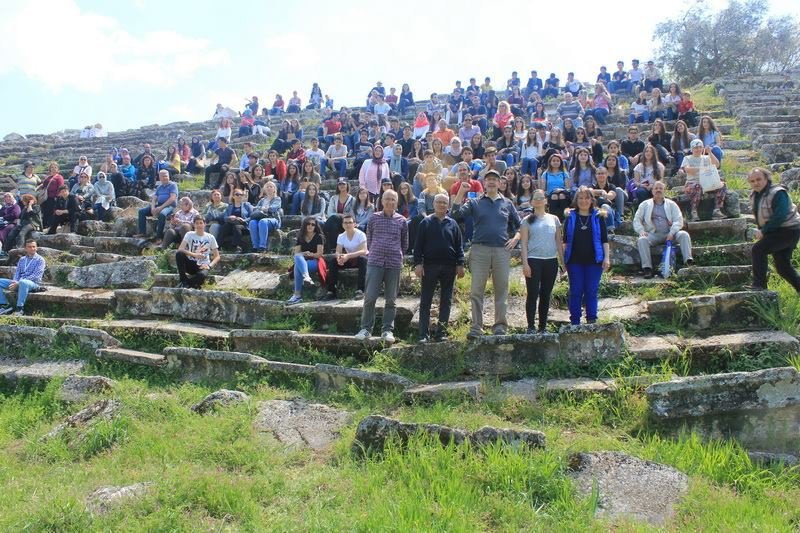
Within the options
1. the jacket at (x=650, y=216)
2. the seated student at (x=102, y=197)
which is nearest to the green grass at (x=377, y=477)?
Result: the jacket at (x=650, y=216)

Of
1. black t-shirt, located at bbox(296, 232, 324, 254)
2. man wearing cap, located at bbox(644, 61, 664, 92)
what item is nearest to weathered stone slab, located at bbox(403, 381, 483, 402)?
black t-shirt, located at bbox(296, 232, 324, 254)

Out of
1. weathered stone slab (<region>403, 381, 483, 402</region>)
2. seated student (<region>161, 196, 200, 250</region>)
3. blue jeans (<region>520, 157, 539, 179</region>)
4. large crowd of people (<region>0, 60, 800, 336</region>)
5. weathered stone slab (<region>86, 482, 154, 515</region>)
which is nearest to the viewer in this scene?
weathered stone slab (<region>86, 482, 154, 515</region>)

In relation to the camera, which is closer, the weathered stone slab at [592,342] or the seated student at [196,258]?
the weathered stone slab at [592,342]

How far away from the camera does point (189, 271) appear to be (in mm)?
9508

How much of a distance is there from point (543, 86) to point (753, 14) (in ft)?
32.9

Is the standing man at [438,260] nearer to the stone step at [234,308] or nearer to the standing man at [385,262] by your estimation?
the standing man at [385,262]

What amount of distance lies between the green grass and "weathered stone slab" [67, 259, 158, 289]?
4.31 metres

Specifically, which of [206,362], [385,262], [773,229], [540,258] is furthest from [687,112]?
[206,362]

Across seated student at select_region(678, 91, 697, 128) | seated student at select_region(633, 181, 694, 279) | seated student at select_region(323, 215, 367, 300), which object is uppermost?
seated student at select_region(678, 91, 697, 128)

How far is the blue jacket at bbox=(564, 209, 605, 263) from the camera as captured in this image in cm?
697

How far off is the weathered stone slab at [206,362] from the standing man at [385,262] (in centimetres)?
137

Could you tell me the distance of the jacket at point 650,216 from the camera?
8.27 meters

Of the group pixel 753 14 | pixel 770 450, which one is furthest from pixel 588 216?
pixel 753 14

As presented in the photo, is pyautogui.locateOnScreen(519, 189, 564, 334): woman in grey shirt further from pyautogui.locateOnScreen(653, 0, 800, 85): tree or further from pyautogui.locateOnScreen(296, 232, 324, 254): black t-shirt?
pyautogui.locateOnScreen(653, 0, 800, 85): tree
